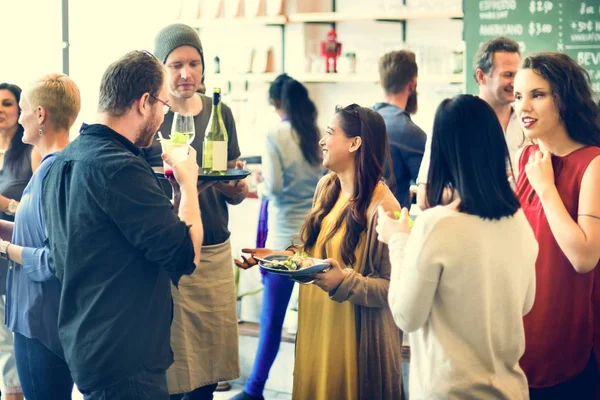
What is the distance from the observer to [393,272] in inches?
88.7

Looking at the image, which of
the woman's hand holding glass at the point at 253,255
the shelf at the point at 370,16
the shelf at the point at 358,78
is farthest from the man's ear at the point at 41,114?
the shelf at the point at 370,16

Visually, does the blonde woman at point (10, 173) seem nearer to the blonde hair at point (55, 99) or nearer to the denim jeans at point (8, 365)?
the denim jeans at point (8, 365)

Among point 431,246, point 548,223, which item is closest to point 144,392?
point 431,246

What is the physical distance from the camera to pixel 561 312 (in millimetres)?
2498

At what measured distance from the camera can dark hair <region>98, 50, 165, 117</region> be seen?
245 centimetres

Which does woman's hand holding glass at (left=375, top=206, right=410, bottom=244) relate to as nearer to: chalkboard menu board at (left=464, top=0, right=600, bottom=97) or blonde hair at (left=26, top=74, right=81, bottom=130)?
blonde hair at (left=26, top=74, right=81, bottom=130)

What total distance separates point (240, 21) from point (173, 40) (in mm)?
3492

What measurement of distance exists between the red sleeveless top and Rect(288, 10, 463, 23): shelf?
363cm

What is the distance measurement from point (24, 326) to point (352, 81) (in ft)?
13.2

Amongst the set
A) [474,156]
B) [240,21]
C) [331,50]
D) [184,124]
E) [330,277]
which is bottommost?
[330,277]

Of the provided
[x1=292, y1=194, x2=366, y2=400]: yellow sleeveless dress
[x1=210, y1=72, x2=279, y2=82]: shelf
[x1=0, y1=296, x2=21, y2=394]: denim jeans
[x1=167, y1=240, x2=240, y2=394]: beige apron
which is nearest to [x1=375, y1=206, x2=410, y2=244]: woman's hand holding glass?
[x1=292, y1=194, x2=366, y2=400]: yellow sleeveless dress

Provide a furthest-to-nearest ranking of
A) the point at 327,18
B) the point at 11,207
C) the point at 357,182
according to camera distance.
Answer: the point at 327,18 → the point at 11,207 → the point at 357,182

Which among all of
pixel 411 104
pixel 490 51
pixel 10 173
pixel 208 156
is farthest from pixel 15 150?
pixel 490 51

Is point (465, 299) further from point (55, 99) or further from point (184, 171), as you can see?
point (55, 99)
